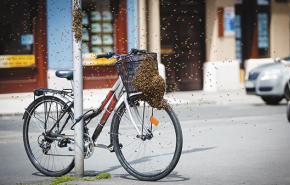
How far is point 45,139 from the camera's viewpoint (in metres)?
5.88

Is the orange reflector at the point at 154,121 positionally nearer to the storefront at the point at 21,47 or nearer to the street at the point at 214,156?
the street at the point at 214,156

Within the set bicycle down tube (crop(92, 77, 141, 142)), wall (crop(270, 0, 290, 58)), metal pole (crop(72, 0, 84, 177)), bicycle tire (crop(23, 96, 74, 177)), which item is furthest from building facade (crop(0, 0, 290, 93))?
bicycle down tube (crop(92, 77, 141, 142))

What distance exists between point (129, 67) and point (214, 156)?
2332mm

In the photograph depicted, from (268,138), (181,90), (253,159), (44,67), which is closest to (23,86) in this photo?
(44,67)

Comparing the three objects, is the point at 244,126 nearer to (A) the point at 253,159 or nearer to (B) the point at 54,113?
(A) the point at 253,159

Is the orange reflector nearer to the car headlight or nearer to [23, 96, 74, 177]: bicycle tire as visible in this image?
[23, 96, 74, 177]: bicycle tire

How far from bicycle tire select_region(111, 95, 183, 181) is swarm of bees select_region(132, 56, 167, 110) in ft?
0.26

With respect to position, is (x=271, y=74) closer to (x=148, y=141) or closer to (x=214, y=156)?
(x=214, y=156)

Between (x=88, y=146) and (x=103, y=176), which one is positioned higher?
(x=88, y=146)

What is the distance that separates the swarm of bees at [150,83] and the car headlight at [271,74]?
900 cm

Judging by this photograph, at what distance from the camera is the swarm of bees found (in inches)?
205

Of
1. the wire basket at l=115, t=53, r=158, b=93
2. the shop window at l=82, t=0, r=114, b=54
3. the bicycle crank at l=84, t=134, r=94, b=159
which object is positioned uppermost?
the shop window at l=82, t=0, r=114, b=54

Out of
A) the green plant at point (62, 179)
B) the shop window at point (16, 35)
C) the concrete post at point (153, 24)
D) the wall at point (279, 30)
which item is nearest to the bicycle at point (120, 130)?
the green plant at point (62, 179)

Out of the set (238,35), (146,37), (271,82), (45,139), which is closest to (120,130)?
(45,139)
